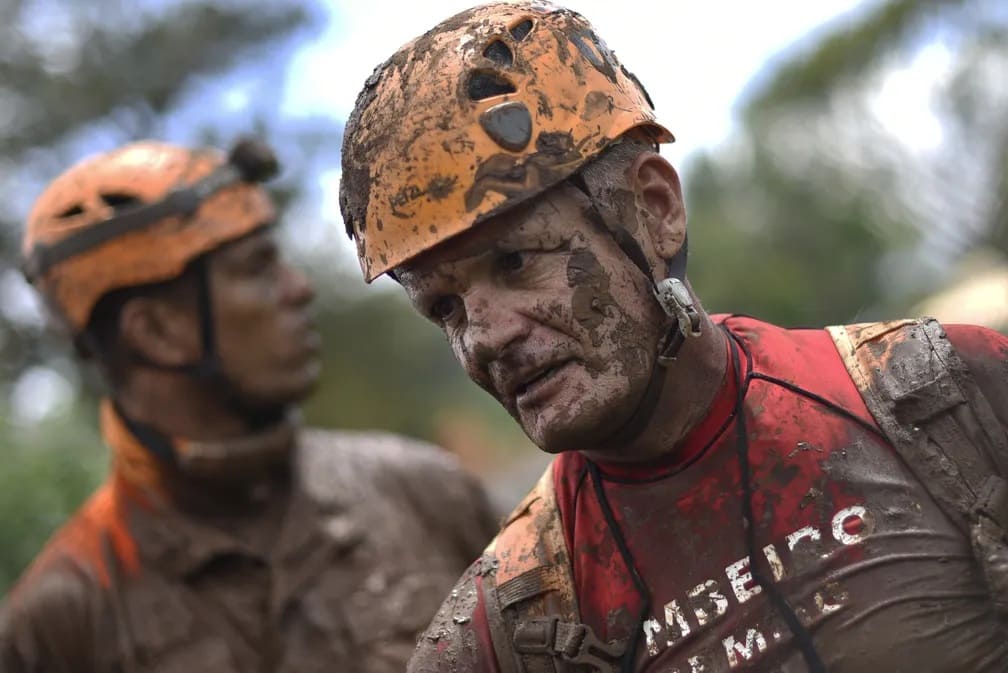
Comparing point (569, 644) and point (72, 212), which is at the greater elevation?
point (72, 212)

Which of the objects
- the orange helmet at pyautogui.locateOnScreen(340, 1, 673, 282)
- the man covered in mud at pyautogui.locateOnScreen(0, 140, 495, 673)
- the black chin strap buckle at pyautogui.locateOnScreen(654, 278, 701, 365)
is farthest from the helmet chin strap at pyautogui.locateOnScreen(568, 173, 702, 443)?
the man covered in mud at pyautogui.locateOnScreen(0, 140, 495, 673)

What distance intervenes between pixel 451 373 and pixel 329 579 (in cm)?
1615

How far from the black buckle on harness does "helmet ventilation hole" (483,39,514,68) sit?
45.7 inches

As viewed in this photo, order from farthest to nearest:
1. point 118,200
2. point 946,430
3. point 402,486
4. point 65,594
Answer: point 402,486, point 118,200, point 65,594, point 946,430

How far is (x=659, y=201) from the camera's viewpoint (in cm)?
301

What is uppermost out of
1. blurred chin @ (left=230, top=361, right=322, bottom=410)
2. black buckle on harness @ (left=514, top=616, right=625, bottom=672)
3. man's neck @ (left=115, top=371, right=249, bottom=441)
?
man's neck @ (left=115, top=371, right=249, bottom=441)

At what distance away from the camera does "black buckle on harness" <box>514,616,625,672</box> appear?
2.77 m

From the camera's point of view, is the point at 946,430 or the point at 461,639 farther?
the point at 461,639

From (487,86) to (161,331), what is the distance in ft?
10.5

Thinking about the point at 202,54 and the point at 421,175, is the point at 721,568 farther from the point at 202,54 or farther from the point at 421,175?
the point at 202,54

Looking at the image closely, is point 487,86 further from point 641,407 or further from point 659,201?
point 641,407

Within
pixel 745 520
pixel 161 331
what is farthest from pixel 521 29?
pixel 161 331

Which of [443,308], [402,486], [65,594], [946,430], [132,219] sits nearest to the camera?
[946,430]

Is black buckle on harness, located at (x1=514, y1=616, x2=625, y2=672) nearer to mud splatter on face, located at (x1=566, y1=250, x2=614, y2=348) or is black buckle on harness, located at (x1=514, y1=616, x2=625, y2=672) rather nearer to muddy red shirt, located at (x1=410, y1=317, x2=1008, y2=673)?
muddy red shirt, located at (x1=410, y1=317, x2=1008, y2=673)
